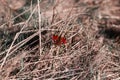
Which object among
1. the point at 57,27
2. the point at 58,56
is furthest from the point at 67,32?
the point at 58,56

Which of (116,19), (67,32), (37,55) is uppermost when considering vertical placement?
(116,19)

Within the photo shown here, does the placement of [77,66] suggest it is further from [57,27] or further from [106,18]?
[106,18]

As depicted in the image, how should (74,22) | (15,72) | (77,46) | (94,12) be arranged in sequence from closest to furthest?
(15,72) < (77,46) < (74,22) < (94,12)

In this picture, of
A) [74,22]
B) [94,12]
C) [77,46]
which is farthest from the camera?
[94,12]

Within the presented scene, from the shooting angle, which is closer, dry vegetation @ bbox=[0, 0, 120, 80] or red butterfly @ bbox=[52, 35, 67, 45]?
dry vegetation @ bbox=[0, 0, 120, 80]

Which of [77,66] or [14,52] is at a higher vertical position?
[14,52]

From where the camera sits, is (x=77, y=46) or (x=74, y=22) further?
(x=74, y=22)

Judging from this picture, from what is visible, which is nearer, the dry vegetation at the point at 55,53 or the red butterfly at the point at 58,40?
the dry vegetation at the point at 55,53

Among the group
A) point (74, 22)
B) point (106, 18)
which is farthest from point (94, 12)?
point (74, 22)

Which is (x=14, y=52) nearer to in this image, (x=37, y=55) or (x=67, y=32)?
(x=37, y=55)
